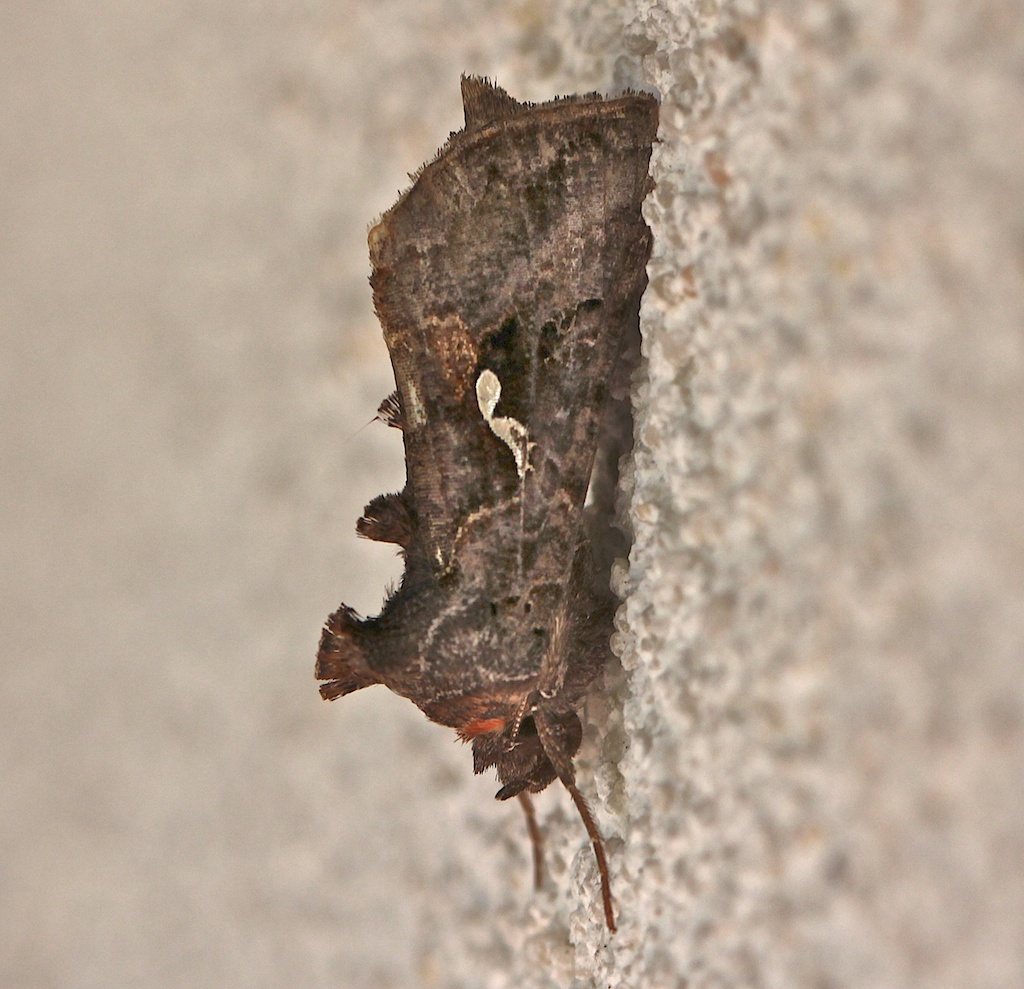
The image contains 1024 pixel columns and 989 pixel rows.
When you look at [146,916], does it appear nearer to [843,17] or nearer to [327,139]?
[327,139]

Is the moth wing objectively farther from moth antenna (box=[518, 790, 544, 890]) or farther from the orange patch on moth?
moth antenna (box=[518, 790, 544, 890])

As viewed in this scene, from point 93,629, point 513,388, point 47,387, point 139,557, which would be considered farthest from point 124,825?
point 513,388

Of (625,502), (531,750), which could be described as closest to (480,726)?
(531,750)

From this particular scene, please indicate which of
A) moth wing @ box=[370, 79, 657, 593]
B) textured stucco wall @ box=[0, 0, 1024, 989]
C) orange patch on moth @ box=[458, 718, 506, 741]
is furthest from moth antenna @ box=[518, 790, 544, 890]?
moth wing @ box=[370, 79, 657, 593]

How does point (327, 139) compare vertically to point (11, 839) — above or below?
above

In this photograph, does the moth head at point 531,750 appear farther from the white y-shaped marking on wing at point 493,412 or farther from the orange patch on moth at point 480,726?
the white y-shaped marking on wing at point 493,412

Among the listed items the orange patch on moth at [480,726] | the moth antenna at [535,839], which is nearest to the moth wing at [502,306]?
the orange patch on moth at [480,726]
